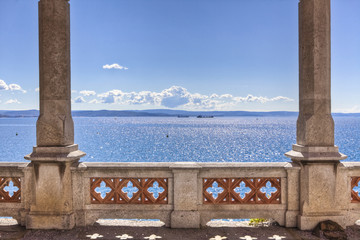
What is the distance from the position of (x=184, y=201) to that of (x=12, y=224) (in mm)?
3515

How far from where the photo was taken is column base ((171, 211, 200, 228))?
5328 mm

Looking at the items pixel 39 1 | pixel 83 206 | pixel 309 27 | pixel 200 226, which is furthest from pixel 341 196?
pixel 39 1

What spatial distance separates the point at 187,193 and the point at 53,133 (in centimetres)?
292

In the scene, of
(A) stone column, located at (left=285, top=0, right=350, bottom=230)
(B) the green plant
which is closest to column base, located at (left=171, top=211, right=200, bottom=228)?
(B) the green plant

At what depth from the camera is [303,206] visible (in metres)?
5.26

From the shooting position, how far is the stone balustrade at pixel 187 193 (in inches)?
211

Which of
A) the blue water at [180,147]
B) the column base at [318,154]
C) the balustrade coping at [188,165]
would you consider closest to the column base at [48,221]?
the balustrade coping at [188,165]

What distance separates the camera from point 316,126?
5363 mm

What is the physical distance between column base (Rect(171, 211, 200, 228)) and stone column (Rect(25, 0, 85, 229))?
201 cm

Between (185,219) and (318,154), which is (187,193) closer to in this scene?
(185,219)

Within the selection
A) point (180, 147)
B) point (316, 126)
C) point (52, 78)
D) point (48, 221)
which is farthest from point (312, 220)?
point (180, 147)

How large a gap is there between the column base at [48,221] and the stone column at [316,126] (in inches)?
177

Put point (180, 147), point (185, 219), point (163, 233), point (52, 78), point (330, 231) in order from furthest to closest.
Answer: point (180, 147), point (52, 78), point (185, 219), point (163, 233), point (330, 231)

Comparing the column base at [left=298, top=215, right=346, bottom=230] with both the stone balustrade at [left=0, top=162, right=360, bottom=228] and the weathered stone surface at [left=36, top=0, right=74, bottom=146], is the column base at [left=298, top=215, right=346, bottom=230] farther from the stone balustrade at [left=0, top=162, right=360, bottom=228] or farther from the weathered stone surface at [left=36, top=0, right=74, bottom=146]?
the weathered stone surface at [left=36, top=0, right=74, bottom=146]
